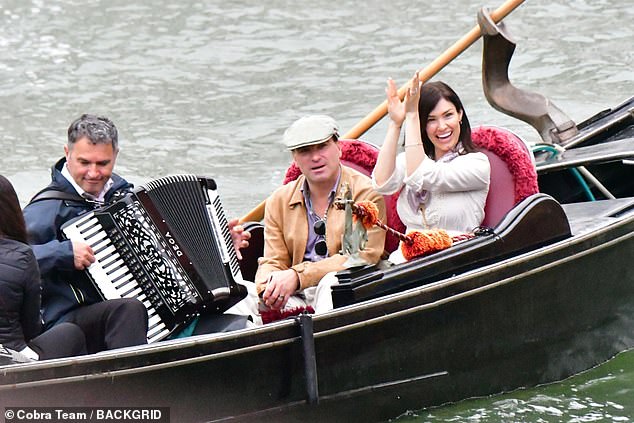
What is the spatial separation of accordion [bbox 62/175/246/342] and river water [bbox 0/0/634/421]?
11.1 feet

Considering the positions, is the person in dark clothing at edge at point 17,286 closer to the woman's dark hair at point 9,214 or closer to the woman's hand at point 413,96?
the woman's dark hair at point 9,214

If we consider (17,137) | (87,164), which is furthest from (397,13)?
(87,164)

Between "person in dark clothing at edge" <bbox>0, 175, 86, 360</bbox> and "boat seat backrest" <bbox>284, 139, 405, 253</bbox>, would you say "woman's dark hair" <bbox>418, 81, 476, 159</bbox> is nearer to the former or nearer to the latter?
"boat seat backrest" <bbox>284, 139, 405, 253</bbox>

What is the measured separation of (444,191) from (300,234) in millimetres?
483

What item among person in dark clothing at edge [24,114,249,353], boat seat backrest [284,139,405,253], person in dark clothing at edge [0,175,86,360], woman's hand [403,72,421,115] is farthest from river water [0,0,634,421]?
Answer: person in dark clothing at edge [0,175,86,360]

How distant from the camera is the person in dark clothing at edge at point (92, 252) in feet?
13.7

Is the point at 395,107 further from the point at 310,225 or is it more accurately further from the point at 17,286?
the point at 17,286

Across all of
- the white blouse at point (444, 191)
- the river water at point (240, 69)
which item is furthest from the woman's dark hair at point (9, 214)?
the river water at point (240, 69)

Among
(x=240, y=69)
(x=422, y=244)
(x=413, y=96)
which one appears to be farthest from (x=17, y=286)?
(x=240, y=69)

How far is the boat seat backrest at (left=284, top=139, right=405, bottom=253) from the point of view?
4.96 m

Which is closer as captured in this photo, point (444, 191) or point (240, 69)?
point (444, 191)

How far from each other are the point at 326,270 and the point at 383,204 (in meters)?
0.29

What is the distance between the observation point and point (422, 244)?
14.7ft

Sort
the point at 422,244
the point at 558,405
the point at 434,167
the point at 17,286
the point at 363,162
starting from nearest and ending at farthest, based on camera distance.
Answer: the point at 17,286 → the point at 422,244 → the point at 434,167 → the point at 558,405 → the point at 363,162
